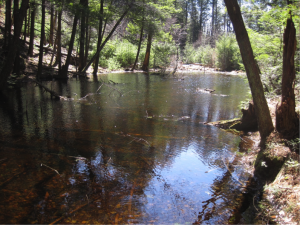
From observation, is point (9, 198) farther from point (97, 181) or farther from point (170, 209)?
point (170, 209)

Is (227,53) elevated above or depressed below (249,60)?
above

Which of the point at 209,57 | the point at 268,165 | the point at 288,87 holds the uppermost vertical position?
the point at 209,57

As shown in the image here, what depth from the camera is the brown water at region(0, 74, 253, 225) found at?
10.7ft

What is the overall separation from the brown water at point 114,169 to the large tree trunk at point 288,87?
1.27m

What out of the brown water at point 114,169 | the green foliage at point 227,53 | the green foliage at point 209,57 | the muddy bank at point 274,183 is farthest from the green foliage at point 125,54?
the muddy bank at point 274,183

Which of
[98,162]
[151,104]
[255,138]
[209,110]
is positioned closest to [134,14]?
[151,104]

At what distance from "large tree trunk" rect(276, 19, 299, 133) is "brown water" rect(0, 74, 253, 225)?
127cm

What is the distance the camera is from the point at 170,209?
11.2 feet

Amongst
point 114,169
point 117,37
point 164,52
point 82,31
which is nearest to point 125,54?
point 117,37

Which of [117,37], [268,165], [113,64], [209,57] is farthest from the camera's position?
[209,57]

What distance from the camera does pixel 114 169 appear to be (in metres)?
4.48

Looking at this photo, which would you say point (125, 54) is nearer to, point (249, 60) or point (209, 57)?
point (209, 57)

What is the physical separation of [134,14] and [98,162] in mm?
16310

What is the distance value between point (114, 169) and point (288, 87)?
12.4 ft
